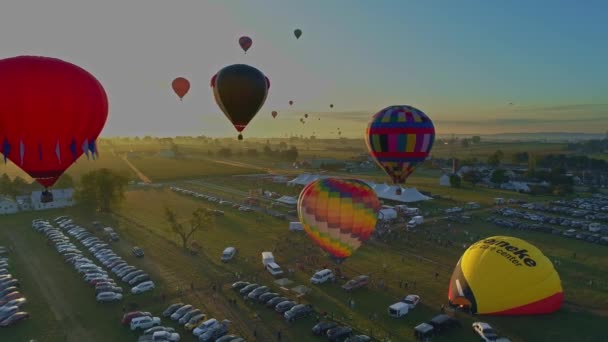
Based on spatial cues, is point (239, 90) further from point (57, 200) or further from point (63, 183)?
point (63, 183)

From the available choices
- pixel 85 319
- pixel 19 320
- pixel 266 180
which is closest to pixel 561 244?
pixel 85 319

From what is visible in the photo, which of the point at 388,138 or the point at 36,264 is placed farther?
the point at 36,264

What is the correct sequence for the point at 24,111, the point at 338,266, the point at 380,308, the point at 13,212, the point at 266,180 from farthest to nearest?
the point at 266,180
the point at 13,212
the point at 338,266
the point at 380,308
the point at 24,111

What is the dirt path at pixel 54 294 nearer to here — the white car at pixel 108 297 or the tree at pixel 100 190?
the white car at pixel 108 297

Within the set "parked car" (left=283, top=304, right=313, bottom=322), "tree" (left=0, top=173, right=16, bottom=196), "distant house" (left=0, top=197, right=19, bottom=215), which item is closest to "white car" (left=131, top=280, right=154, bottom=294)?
"parked car" (left=283, top=304, right=313, bottom=322)

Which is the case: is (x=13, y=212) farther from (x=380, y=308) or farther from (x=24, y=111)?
(x=380, y=308)

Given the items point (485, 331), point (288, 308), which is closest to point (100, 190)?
point (288, 308)
